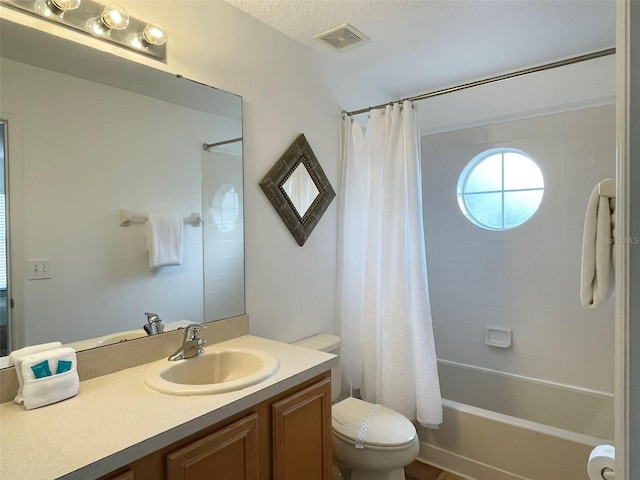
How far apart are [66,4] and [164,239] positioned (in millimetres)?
866

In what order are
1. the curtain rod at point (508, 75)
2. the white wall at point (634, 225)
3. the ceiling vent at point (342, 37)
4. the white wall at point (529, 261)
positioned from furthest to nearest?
the white wall at point (529, 261), the ceiling vent at point (342, 37), the curtain rod at point (508, 75), the white wall at point (634, 225)

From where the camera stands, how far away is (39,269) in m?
1.24

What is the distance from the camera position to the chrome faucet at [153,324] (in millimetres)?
1491

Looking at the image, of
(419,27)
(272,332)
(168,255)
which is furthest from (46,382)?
(419,27)

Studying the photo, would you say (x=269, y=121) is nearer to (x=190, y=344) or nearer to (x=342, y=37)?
(x=342, y=37)

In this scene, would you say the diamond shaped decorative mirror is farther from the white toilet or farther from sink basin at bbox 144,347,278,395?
the white toilet

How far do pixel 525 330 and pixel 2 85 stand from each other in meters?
3.07

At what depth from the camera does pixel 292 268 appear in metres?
2.15

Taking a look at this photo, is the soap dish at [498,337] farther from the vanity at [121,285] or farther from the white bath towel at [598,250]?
the vanity at [121,285]

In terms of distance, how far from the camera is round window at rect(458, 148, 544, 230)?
2779 millimetres

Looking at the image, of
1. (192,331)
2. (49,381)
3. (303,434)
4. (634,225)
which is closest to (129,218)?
(192,331)

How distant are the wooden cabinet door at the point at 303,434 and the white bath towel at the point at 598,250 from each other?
38.3 inches

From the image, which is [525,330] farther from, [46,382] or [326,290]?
[46,382]

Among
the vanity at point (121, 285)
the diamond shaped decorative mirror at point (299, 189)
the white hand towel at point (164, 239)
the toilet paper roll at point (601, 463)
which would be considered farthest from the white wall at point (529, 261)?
the white hand towel at point (164, 239)
